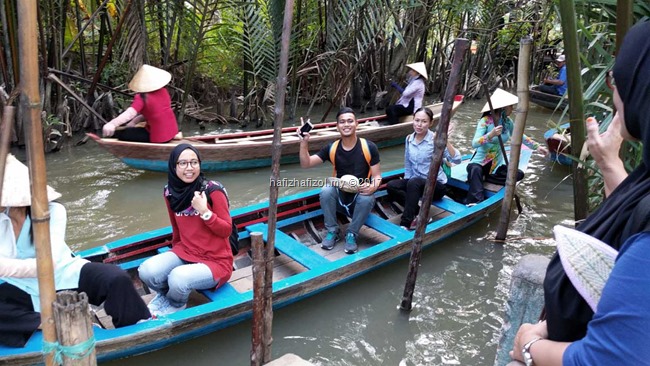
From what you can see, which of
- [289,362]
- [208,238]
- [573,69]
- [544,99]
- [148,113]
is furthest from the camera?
[544,99]

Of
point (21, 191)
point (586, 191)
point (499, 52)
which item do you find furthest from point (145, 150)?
point (499, 52)

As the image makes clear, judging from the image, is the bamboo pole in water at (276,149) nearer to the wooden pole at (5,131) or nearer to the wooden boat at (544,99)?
the wooden pole at (5,131)

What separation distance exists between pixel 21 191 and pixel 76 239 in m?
2.74

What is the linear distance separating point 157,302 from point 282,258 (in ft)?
3.80

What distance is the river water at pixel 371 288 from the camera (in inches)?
139

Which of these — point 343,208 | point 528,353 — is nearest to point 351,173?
point 343,208

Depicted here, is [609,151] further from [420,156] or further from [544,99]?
[544,99]

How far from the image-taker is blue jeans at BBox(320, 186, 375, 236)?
444cm

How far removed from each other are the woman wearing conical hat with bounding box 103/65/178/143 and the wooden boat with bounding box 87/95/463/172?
178 mm

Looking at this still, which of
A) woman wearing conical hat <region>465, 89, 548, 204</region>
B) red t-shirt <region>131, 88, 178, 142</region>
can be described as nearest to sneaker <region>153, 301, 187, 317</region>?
woman wearing conical hat <region>465, 89, 548, 204</region>

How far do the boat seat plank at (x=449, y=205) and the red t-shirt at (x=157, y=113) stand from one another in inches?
133

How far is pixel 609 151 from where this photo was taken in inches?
60.1

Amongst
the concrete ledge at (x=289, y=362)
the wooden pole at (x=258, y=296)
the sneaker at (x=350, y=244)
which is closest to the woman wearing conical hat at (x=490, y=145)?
the sneaker at (x=350, y=244)

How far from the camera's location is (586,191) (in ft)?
9.39
